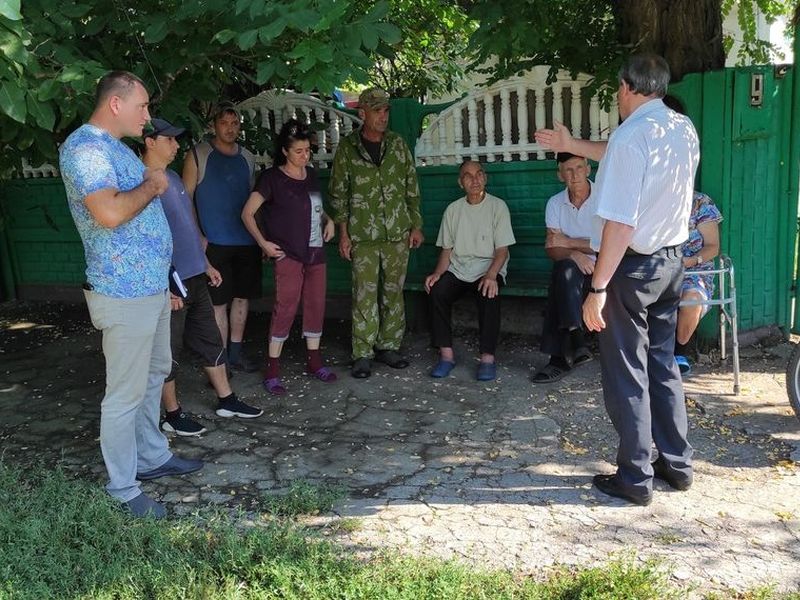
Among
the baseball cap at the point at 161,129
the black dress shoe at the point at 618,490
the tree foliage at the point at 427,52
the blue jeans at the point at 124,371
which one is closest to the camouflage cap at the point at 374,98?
the baseball cap at the point at 161,129

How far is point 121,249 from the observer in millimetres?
3441

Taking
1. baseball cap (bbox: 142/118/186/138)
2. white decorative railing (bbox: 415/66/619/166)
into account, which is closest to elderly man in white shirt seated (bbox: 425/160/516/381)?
white decorative railing (bbox: 415/66/619/166)

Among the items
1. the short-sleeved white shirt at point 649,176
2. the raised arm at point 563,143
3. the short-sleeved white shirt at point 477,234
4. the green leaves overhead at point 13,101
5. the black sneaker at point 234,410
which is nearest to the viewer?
the short-sleeved white shirt at point 649,176

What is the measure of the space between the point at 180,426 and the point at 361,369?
140cm

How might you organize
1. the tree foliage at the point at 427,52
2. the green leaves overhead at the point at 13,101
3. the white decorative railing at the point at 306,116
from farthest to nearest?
the tree foliage at the point at 427,52 < the white decorative railing at the point at 306,116 < the green leaves overhead at the point at 13,101

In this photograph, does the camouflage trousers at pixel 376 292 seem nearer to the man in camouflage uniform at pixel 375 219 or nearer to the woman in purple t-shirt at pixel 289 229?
the man in camouflage uniform at pixel 375 219

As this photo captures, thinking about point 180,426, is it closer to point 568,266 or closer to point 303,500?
point 303,500

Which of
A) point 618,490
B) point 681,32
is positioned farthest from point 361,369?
point 681,32

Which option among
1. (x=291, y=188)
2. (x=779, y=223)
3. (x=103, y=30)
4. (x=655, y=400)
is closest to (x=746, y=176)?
(x=779, y=223)

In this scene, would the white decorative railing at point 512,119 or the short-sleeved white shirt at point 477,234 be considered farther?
the white decorative railing at point 512,119

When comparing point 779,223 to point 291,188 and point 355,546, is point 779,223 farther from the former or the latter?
point 355,546

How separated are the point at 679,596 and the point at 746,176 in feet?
11.0

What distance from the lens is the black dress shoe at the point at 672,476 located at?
358 cm

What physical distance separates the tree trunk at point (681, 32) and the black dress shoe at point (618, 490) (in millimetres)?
3109
